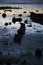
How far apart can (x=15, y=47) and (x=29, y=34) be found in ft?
4.07

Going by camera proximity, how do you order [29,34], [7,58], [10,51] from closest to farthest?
1. [7,58]
2. [10,51]
3. [29,34]

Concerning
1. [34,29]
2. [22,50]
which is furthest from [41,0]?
[22,50]

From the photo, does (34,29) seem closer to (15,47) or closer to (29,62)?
(15,47)

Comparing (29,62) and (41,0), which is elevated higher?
(29,62)

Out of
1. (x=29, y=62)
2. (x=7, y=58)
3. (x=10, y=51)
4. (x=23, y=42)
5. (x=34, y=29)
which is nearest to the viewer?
(x=29, y=62)

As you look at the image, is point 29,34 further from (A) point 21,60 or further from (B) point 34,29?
(A) point 21,60

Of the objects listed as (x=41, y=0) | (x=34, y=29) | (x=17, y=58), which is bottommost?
(x=41, y=0)

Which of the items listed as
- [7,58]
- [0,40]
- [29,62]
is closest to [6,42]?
[0,40]

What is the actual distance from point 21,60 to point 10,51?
1.93 ft

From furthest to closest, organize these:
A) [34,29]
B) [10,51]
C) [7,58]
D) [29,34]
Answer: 1. [34,29]
2. [29,34]
3. [10,51]
4. [7,58]

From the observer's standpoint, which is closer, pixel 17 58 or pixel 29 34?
pixel 17 58

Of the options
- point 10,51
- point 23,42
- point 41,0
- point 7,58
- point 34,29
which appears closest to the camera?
point 7,58

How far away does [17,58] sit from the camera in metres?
4.33

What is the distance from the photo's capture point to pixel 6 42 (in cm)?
542
